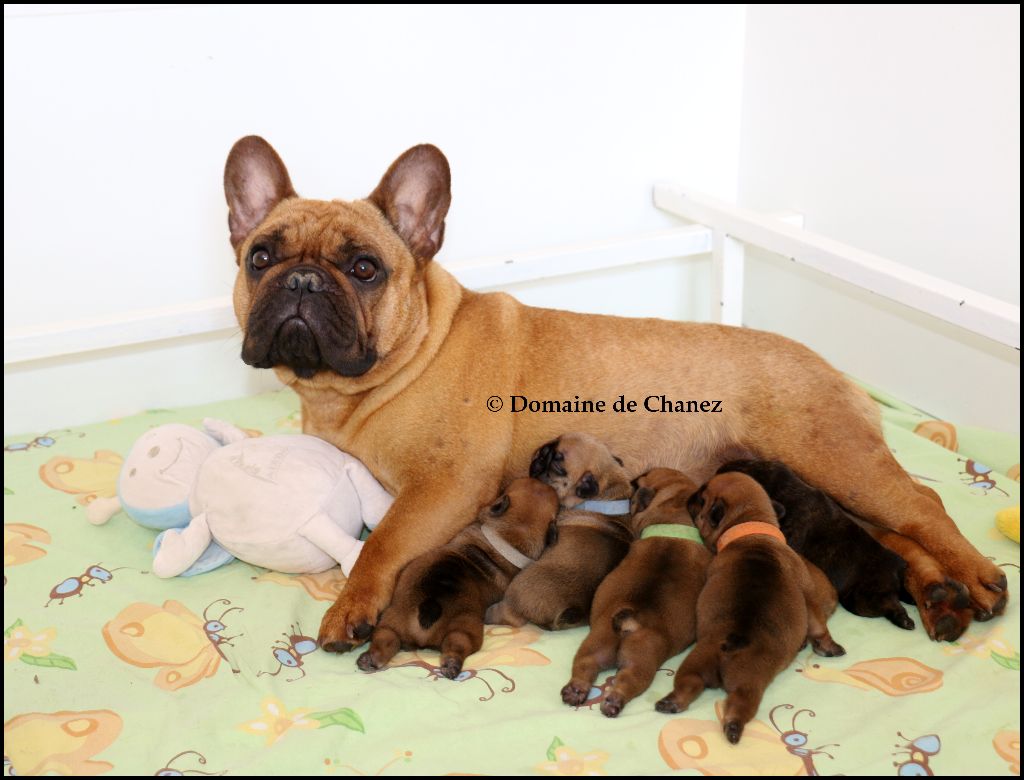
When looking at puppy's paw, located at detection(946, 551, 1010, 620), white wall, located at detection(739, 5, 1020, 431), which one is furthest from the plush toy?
white wall, located at detection(739, 5, 1020, 431)

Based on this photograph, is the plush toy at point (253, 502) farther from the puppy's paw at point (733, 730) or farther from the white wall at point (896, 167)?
the white wall at point (896, 167)

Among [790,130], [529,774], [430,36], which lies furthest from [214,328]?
[790,130]

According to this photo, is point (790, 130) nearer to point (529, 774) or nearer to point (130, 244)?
point (130, 244)

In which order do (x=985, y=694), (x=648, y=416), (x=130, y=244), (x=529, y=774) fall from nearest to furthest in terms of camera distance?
(x=529, y=774) → (x=985, y=694) → (x=648, y=416) → (x=130, y=244)

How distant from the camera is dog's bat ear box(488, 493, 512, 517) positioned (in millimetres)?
3172

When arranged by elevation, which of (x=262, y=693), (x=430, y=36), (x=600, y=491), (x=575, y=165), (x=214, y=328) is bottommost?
(x=262, y=693)

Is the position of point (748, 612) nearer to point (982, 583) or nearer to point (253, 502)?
point (982, 583)

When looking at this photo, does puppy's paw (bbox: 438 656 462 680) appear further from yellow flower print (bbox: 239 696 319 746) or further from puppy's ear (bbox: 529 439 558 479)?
puppy's ear (bbox: 529 439 558 479)

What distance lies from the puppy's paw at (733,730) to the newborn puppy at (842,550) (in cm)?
75

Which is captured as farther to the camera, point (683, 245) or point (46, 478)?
point (683, 245)

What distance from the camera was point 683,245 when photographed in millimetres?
4793

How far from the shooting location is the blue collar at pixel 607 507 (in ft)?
10.8

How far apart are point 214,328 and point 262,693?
1.73 meters

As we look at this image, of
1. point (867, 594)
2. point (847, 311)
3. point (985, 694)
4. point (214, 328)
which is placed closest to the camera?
point (985, 694)
